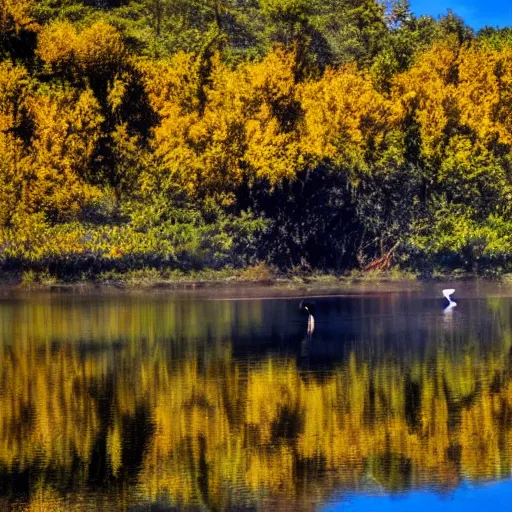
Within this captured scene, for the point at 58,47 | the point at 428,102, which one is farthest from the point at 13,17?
the point at 428,102

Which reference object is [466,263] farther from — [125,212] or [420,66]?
[125,212]

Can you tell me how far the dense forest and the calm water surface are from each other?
21.8 m

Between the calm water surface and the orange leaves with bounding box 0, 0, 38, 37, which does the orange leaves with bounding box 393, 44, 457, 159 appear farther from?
the calm water surface

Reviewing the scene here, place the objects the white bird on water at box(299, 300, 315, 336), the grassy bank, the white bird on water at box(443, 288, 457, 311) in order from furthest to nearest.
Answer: the grassy bank, the white bird on water at box(443, 288, 457, 311), the white bird on water at box(299, 300, 315, 336)

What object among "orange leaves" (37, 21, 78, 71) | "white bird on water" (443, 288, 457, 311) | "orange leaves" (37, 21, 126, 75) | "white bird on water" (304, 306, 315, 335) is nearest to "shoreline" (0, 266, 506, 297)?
"white bird on water" (443, 288, 457, 311)

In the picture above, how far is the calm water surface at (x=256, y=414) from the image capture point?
58.2 ft

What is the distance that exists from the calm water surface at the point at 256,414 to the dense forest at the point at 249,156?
21836 millimetres

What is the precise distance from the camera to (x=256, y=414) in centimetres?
2378

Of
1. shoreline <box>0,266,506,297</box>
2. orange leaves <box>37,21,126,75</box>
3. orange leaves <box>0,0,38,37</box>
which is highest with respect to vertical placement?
orange leaves <box>0,0,38,37</box>

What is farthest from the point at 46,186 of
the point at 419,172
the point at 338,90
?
the point at 419,172

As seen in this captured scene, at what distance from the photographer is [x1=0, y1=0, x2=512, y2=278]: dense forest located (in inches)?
2547

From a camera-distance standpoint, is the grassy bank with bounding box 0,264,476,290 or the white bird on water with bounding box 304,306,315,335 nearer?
the white bird on water with bounding box 304,306,315,335

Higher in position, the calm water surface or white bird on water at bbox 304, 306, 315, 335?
white bird on water at bbox 304, 306, 315, 335

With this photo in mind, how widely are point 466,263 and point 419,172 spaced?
6.06 meters
